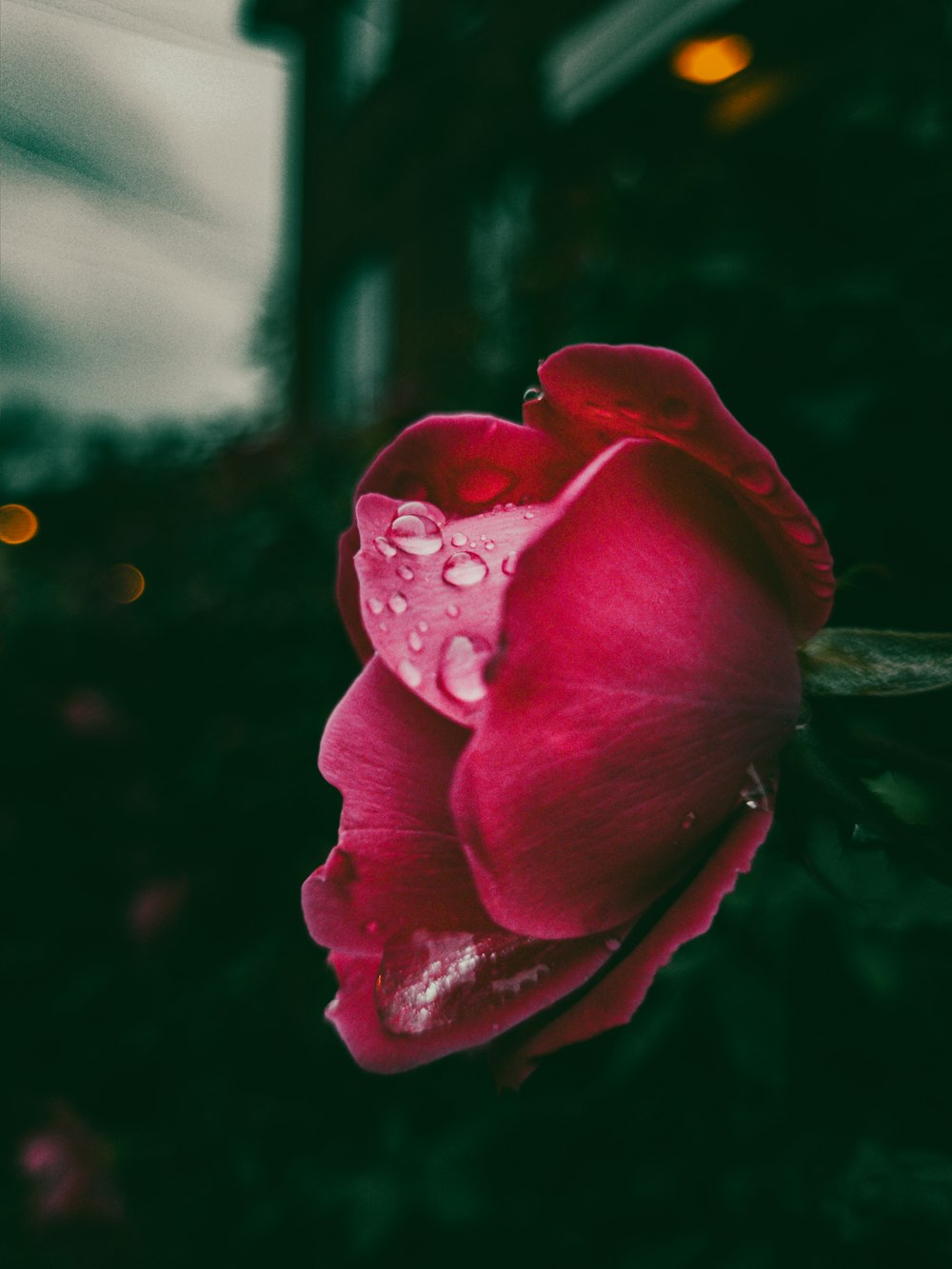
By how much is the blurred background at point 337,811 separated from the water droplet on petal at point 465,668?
163 millimetres

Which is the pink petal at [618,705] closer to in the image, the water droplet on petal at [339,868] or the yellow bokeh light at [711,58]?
the water droplet on petal at [339,868]

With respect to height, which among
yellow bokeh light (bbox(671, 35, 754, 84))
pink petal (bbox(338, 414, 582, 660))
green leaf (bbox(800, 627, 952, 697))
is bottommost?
green leaf (bbox(800, 627, 952, 697))

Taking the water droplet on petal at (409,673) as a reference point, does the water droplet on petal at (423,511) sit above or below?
above

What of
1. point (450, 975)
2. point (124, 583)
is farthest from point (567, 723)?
point (124, 583)

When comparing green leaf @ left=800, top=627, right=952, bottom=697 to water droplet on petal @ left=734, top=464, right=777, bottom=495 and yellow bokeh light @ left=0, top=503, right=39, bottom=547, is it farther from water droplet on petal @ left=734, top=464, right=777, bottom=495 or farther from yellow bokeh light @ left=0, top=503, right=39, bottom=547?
yellow bokeh light @ left=0, top=503, right=39, bottom=547

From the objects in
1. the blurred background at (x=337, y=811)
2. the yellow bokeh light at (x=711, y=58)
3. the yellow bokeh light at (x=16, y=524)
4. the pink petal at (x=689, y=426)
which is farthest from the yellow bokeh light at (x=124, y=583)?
the pink petal at (x=689, y=426)

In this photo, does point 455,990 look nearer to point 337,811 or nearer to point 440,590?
point 440,590

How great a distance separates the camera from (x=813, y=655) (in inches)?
16.9

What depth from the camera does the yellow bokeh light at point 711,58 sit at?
5.78 ft

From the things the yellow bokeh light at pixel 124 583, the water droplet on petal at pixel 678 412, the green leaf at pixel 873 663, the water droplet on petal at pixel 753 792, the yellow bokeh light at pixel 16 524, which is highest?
the water droplet on petal at pixel 678 412

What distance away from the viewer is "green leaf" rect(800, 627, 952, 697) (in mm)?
395

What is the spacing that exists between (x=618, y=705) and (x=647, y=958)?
0.10 m

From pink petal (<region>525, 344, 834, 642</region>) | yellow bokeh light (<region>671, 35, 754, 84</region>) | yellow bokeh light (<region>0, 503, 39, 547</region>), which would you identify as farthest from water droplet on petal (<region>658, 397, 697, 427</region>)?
yellow bokeh light (<region>0, 503, 39, 547</region>)

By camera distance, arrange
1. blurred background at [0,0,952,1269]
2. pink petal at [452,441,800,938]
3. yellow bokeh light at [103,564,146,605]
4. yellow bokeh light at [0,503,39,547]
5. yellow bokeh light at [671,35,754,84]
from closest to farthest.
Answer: pink petal at [452,441,800,938]
blurred background at [0,0,952,1269]
yellow bokeh light at [671,35,754,84]
yellow bokeh light at [103,564,146,605]
yellow bokeh light at [0,503,39,547]
